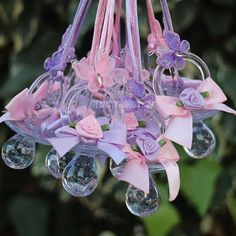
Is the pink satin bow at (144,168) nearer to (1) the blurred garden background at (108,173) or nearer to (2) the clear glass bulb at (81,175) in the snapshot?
(2) the clear glass bulb at (81,175)

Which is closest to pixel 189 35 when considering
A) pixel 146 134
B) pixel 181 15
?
pixel 181 15

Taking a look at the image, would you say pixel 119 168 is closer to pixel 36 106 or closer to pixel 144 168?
pixel 144 168

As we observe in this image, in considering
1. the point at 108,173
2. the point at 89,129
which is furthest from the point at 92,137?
the point at 108,173

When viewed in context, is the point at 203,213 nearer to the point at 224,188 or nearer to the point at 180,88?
the point at 224,188

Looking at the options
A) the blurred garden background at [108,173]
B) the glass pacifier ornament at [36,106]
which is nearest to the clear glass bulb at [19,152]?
the glass pacifier ornament at [36,106]

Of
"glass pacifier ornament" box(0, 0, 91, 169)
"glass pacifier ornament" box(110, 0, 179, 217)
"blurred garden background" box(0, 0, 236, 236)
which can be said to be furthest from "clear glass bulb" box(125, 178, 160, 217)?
"blurred garden background" box(0, 0, 236, 236)

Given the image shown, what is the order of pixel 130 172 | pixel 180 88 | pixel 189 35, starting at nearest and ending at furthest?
pixel 130 172, pixel 180 88, pixel 189 35

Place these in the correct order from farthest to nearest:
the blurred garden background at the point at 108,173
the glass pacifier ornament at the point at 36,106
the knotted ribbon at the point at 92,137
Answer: the blurred garden background at the point at 108,173
the glass pacifier ornament at the point at 36,106
the knotted ribbon at the point at 92,137
